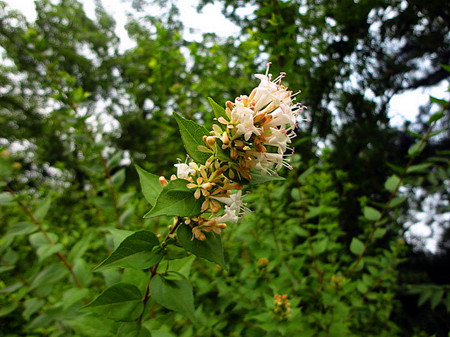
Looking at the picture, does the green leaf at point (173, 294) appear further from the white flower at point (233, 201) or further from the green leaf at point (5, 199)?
the green leaf at point (5, 199)

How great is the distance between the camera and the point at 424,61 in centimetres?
393

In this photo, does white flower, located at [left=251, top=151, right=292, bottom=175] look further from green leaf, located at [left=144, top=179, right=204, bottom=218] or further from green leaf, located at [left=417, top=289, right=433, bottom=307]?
green leaf, located at [left=417, top=289, right=433, bottom=307]

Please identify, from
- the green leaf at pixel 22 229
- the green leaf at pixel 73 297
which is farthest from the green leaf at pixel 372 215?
the green leaf at pixel 22 229

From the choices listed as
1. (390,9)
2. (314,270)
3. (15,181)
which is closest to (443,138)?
(390,9)

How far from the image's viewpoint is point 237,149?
2.52 ft

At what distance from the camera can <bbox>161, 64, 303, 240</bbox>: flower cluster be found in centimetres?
76

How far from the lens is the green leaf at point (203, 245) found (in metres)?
0.77

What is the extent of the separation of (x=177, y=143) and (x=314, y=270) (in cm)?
171

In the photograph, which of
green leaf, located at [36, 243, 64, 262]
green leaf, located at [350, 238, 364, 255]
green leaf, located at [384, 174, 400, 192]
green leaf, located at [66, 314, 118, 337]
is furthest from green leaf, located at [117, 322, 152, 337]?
green leaf, located at [384, 174, 400, 192]

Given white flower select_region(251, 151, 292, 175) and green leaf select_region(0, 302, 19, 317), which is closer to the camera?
white flower select_region(251, 151, 292, 175)

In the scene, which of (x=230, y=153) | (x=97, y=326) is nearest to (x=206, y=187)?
(x=230, y=153)

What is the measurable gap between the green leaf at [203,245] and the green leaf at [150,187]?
14 cm

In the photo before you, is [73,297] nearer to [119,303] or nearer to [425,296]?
[119,303]

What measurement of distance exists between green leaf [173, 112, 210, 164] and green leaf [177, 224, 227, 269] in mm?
200
